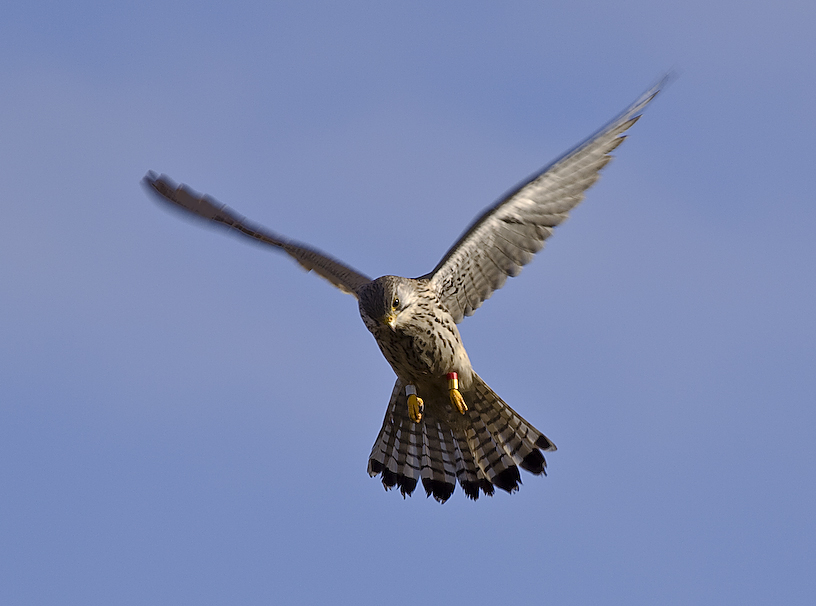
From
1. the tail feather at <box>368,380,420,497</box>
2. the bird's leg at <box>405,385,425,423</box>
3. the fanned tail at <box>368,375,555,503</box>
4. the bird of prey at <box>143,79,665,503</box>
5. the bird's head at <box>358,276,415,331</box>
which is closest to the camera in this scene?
the bird's head at <box>358,276,415,331</box>

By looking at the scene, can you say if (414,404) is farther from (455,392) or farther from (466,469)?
(466,469)

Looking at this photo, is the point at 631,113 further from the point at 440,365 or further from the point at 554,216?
the point at 440,365

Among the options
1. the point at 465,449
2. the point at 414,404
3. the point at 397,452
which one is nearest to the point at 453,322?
the point at 414,404

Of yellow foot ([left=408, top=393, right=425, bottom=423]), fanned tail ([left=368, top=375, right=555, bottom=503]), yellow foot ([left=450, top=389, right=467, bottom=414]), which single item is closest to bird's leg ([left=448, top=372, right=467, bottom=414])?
yellow foot ([left=450, top=389, right=467, bottom=414])

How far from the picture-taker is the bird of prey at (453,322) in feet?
31.5

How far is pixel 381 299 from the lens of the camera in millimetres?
9148

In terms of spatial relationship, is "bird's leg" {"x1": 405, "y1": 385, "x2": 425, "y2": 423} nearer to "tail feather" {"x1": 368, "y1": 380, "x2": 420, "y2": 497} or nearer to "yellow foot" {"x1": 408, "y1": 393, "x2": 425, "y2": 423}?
"yellow foot" {"x1": 408, "y1": 393, "x2": 425, "y2": 423}

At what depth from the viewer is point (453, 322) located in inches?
398

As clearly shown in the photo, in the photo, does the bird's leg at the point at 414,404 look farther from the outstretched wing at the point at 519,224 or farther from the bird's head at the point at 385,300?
the bird's head at the point at 385,300

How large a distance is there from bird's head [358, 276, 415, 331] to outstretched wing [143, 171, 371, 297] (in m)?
1.05

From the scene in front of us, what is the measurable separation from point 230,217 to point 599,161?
10.9 ft

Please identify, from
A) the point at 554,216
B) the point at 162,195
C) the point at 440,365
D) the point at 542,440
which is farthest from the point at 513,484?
the point at 162,195

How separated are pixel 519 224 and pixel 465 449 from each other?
2.15 m

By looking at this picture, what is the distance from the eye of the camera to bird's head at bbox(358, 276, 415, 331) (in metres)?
9.16
